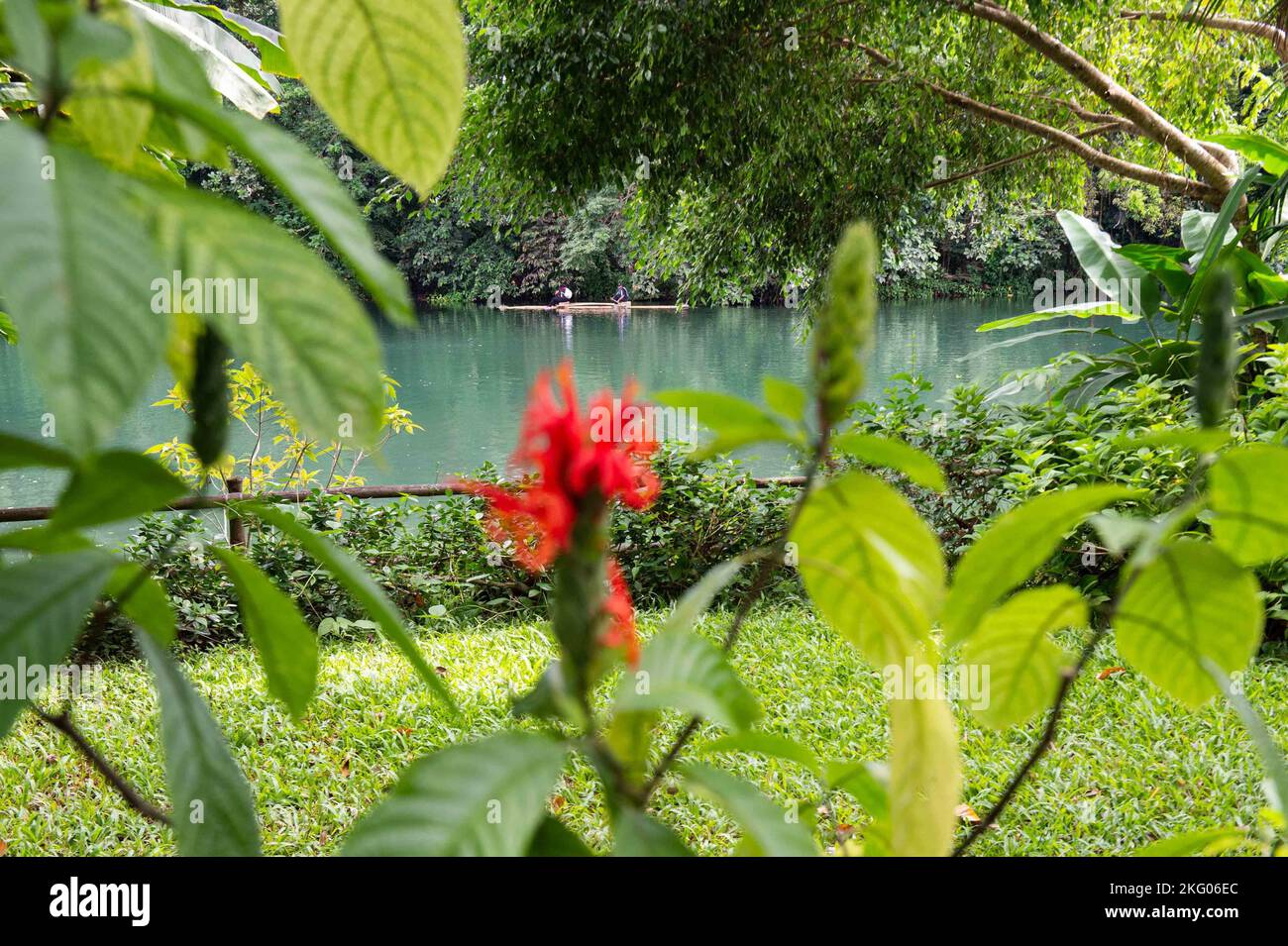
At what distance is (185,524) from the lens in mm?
3029

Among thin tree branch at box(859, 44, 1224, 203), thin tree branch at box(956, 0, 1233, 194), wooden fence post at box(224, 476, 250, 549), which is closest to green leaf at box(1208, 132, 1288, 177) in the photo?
thin tree branch at box(956, 0, 1233, 194)

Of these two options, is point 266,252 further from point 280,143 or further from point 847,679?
point 847,679

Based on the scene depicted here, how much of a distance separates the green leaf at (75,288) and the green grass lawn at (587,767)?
1681mm

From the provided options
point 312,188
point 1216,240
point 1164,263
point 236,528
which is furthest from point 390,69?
point 1164,263

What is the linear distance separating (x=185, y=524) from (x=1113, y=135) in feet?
26.6

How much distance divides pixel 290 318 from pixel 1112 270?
4532mm

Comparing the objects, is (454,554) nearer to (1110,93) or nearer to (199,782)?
(199,782)

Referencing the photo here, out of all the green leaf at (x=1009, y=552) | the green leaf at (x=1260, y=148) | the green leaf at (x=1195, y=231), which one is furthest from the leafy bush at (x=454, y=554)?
the green leaf at (x=1009, y=552)

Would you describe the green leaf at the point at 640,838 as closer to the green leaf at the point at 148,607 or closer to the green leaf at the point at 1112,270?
the green leaf at the point at 148,607

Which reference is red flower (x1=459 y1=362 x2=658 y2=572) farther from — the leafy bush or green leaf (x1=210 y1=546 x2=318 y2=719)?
the leafy bush

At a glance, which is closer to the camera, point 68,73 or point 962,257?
point 68,73

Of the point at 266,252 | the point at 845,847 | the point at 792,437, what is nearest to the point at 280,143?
the point at 266,252

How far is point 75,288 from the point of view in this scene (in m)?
0.17

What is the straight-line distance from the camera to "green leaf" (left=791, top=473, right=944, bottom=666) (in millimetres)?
280
